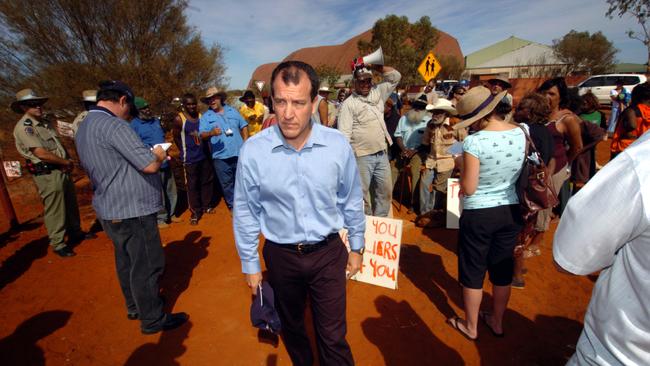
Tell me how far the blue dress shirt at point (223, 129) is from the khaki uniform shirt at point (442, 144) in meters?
3.54

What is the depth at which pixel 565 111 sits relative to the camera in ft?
12.3

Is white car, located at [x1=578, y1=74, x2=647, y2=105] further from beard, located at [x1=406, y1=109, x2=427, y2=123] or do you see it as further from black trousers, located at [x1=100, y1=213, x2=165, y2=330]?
black trousers, located at [x1=100, y1=213, x2=165, y2=330]

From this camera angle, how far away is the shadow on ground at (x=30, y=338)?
2.93 metres

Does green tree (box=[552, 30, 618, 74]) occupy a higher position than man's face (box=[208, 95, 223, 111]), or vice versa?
green tree (box=[552, 30, 618, 74])

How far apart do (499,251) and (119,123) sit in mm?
3282

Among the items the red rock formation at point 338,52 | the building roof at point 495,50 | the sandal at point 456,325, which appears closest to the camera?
the sandal at point 456,325

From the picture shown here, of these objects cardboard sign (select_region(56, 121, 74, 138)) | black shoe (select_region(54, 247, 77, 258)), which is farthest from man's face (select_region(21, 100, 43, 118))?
black shoe (select_region(54, 247, 77, 258))

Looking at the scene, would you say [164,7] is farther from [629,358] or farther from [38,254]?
[629,358]

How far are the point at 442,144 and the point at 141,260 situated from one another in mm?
4610

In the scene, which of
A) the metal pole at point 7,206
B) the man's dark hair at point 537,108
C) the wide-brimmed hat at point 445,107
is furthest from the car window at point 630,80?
the metal pole at point 7,206

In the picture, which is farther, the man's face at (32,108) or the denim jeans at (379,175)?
the denim jeans at (379,175)

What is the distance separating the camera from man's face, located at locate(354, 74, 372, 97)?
415 cm

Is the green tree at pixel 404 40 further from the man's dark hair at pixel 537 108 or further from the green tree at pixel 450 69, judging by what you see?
the man's dark hair at pixel 537 108

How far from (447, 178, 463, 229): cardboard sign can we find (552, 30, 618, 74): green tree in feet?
137
